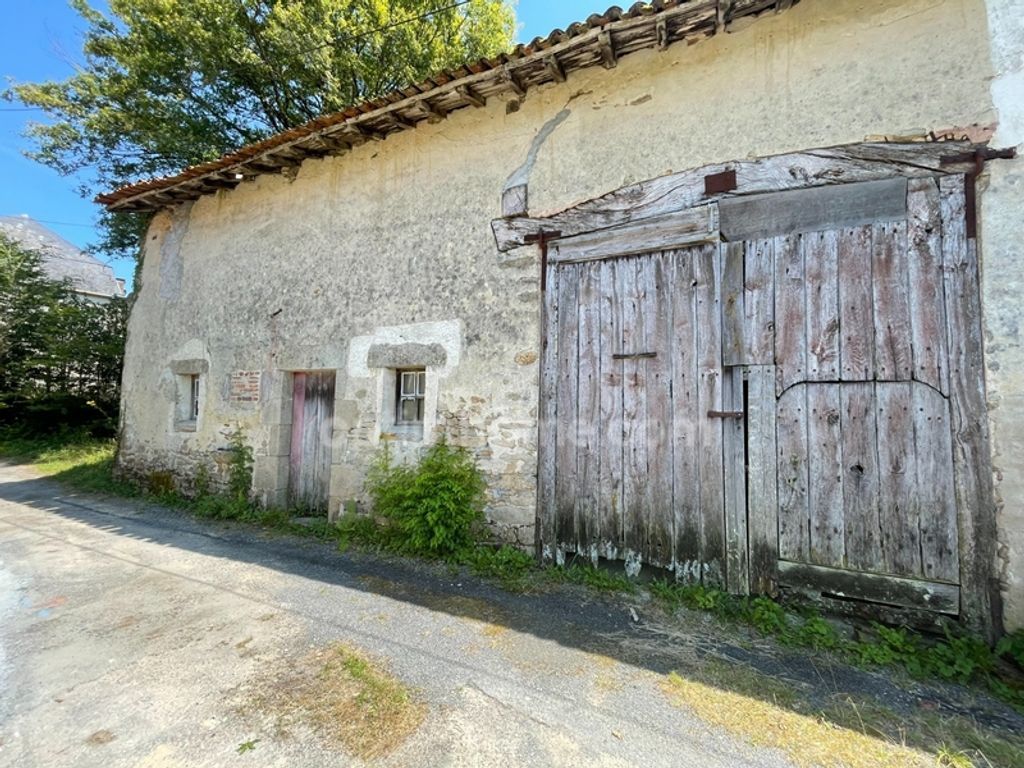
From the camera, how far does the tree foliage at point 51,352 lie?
11.5m

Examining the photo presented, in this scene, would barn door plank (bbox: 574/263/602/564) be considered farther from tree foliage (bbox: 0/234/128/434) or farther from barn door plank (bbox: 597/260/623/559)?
tree foliage (bbox: 0/234/128/434)

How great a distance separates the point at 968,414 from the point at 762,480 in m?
1.27

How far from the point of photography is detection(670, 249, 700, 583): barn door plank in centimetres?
376

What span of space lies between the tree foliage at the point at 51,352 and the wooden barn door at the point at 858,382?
1439 centimetres

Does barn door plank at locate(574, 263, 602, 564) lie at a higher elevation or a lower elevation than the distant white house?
lower

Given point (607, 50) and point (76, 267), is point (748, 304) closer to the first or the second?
point (607, 50)

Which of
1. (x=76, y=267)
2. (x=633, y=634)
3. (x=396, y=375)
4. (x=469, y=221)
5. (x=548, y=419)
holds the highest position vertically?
(x=76, y=267)

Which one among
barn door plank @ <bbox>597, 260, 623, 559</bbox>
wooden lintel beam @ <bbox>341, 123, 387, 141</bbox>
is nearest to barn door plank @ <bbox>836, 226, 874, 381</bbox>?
barn door plank @ <bbox>597, 260, 623, 559</bbox>

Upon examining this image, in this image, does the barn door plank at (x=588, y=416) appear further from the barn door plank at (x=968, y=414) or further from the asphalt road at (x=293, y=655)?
the barn door plank at (x=968, y=414)

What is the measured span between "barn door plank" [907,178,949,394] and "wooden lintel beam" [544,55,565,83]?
294 cm

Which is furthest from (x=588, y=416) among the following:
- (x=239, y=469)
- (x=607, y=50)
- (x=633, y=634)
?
(x=239, y=469)

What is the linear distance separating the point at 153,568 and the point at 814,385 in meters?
5.76

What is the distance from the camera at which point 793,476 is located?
137 inches

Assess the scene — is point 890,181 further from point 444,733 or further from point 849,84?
point 444,733
